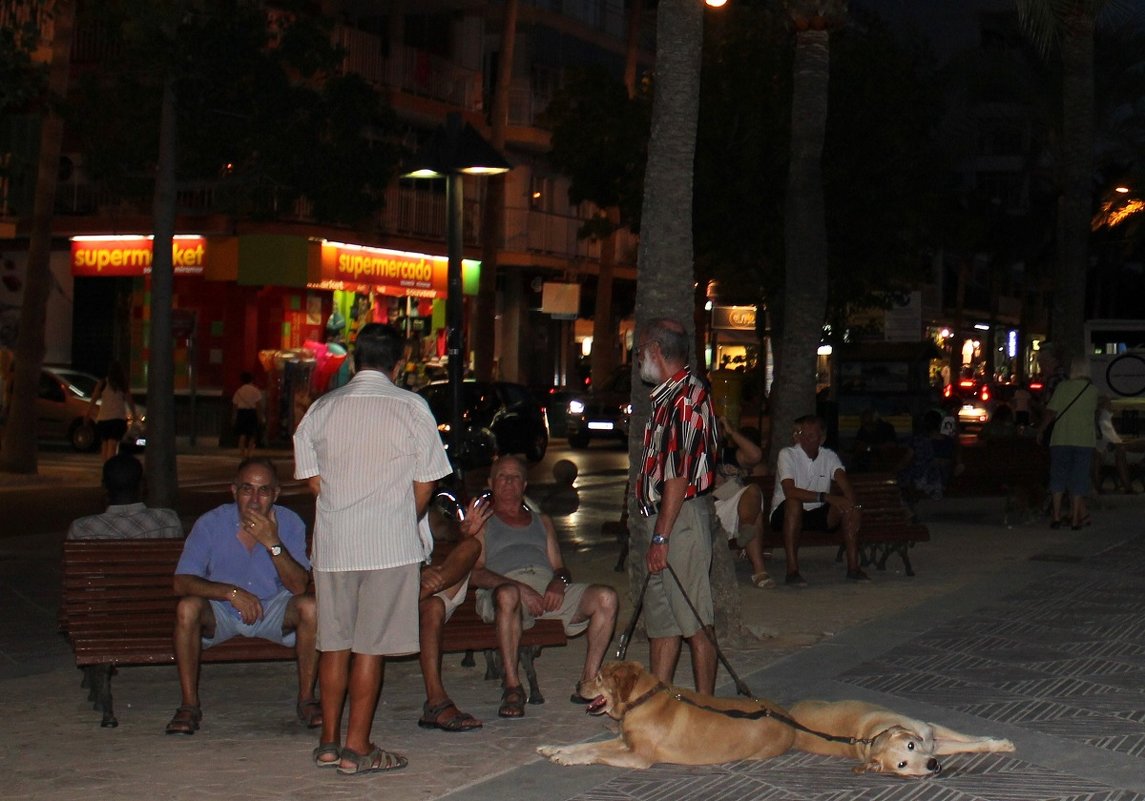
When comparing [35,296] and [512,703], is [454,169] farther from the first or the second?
[35,296]

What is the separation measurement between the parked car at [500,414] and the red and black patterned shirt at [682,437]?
1958 centimetres

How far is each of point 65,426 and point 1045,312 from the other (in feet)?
242

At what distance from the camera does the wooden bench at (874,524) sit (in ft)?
43.4

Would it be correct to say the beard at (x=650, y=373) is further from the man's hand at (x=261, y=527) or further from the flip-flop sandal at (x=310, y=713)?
the flip-flop sandal at (x=310, y=713)

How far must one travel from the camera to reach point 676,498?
7.47 m

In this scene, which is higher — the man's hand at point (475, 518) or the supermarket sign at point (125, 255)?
the supermarket sign at point (125, 255)

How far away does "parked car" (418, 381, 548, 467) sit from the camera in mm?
28609

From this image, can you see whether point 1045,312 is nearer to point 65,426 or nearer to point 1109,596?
point 65,426

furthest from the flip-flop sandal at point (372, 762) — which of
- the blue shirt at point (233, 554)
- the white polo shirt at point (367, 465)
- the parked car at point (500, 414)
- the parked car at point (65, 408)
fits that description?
the parked car at point (65, 408)

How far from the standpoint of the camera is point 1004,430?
25672 mm

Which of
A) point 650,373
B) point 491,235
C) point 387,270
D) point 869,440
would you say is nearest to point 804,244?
point 869,440

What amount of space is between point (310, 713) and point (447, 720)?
654 millimetres

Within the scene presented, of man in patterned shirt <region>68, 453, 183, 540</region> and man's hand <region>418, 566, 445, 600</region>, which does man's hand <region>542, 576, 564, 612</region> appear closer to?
man's hand <region>418, 566, 445, 600</region>

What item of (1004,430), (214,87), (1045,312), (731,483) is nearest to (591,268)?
(1004,430)
